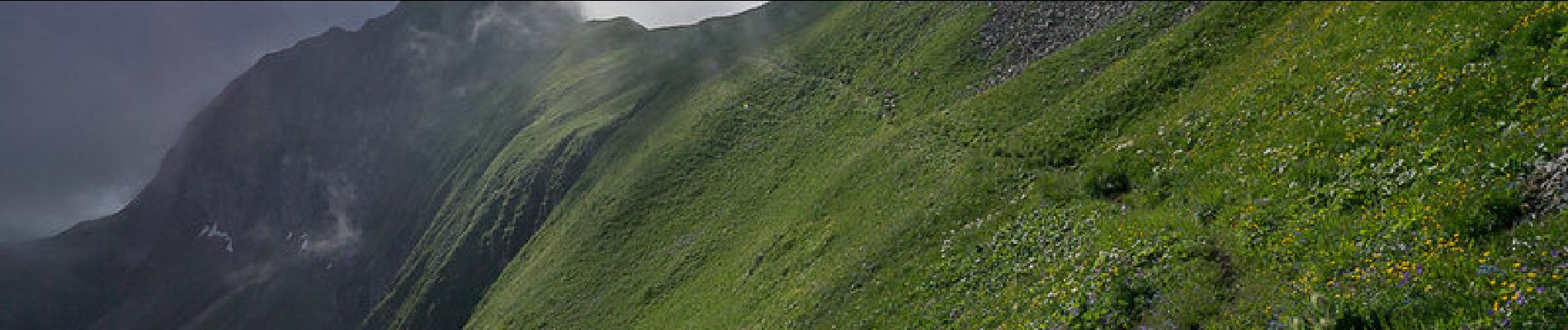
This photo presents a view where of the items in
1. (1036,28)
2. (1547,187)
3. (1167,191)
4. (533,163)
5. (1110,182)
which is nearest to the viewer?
(1547,187)

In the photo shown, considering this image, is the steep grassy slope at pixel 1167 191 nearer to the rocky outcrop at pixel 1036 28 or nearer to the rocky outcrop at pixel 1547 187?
the rocky outcrop at pixel 1547 187

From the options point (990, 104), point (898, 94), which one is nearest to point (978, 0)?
point (898, 94)

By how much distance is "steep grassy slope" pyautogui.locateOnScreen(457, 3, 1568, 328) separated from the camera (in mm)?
13500

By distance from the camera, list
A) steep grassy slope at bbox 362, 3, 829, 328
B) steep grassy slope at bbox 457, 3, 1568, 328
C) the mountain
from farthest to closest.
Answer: steep grassy slope at bbox 362, 3, 829, 328
the mountain
steep grassy slope at bbox 457, 3, 1568, 328

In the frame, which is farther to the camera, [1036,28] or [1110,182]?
[1036,28]

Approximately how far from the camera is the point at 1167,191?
868 inches

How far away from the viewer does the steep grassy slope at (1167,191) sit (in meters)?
13.5

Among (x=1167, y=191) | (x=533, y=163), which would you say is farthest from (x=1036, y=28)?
(x=533, y=163)

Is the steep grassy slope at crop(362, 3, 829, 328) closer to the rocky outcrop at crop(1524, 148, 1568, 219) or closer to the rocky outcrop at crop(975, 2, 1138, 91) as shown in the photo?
the rocky outcrop at crop(975, 2, 1138, 91)

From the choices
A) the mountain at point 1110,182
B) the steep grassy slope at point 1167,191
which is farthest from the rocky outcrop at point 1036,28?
the steep grassy slope at point 1167,191

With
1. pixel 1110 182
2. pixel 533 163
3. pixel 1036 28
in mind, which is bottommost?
pixel 533 163

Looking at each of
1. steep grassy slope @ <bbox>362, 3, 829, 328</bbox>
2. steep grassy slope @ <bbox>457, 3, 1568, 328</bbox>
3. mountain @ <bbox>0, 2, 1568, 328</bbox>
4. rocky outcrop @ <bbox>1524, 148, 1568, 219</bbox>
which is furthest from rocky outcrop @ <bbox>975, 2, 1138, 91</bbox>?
steep grassy slope @ <bbox>362, 3, 829, 328</bbox>

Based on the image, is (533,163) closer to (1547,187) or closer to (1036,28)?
(1036,28)

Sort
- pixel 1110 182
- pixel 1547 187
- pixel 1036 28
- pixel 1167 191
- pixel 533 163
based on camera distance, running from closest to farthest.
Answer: pixel 1547 187 → pixel 1167 191 → pixel 1110 182 → pixel 1036 28 → pixel 533 163
